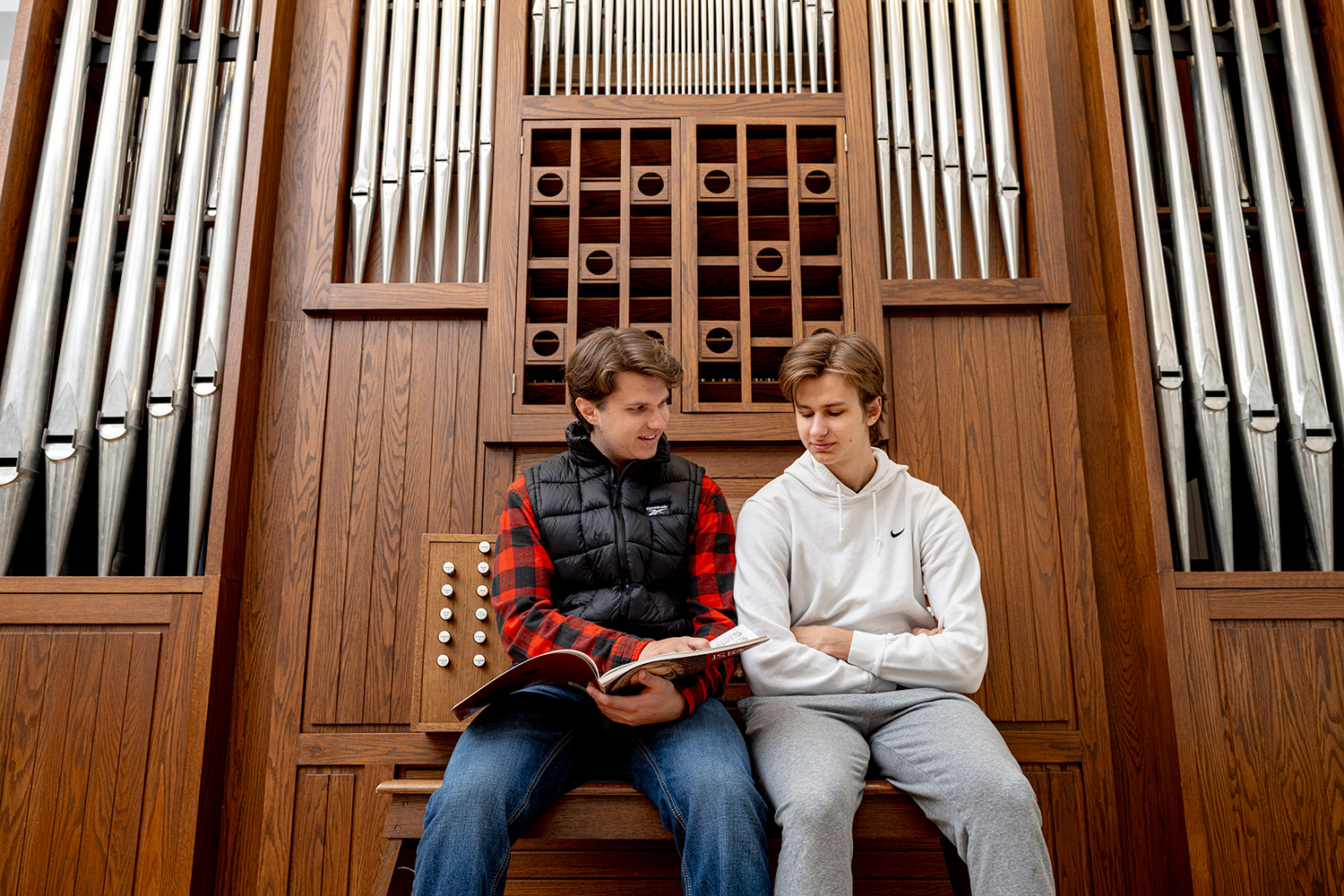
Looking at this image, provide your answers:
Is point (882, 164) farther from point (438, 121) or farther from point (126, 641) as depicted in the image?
point (126, 641)

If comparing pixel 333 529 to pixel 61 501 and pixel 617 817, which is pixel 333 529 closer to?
pixel 61 501

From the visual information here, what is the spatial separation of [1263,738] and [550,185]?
7.88 feet

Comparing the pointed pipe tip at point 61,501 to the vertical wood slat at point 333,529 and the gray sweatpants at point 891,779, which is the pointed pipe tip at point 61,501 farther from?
the gray sweatpants at point 891,779

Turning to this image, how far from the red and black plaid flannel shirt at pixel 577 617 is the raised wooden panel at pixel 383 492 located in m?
0.59

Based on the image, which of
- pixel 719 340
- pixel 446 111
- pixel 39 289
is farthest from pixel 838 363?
pixel 39 289

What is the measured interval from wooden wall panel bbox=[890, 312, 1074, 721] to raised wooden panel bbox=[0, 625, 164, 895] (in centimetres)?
212

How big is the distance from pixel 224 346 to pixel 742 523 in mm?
1579

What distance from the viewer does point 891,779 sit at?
6.76 feet

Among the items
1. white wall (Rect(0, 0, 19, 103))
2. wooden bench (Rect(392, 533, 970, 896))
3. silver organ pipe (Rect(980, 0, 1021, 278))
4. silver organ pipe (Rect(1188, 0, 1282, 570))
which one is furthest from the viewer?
white wall (Rect(0, 0, 19, 103))

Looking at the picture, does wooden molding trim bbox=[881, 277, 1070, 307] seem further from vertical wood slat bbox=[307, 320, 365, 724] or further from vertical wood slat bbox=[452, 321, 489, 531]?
vertical wood slat bbox=[307, 320, 365, 724]

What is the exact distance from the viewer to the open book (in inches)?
70.0

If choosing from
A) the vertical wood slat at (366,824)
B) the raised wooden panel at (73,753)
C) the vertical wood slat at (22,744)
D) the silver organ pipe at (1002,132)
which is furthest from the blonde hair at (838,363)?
the vertical wood slat at (22,744)

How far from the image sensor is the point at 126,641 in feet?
8.66

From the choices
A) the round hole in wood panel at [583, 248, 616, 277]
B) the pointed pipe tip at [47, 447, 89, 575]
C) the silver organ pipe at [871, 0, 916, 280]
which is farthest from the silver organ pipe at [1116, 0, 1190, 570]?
the pointed pipe tip at [47, 447, 89, 575]
